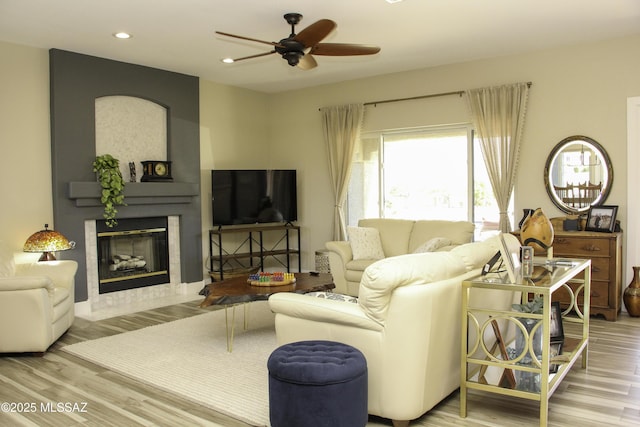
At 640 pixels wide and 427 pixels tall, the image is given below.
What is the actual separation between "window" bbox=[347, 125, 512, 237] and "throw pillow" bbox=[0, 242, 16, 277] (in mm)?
4294

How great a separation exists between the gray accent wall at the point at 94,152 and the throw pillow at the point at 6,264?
869 mm

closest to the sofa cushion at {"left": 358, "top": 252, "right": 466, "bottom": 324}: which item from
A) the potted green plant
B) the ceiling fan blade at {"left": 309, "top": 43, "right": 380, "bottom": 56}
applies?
the ceiling fan blade at {"left": 309, "top": 43, "right": 380, "bottom": 56}

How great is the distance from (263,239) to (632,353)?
16.8 feet

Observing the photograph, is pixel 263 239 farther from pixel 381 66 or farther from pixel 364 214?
pixel 381 66

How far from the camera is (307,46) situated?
13.6 ft

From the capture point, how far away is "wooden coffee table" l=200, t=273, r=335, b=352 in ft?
13.6

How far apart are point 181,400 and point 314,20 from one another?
3288 millimetres

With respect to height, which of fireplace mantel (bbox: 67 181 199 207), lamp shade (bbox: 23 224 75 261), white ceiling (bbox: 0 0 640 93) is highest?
white ceiling (bbox: 0 0 640 93)

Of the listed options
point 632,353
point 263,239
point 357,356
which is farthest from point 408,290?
point 263,239

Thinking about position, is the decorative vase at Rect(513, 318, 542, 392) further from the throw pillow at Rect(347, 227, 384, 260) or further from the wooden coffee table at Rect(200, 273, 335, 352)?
the throw pillow at Rect(347, 227, 384, 260)

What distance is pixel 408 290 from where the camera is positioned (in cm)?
268

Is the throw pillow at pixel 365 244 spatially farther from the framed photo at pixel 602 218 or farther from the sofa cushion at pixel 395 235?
the framed photo at pixel 602 218

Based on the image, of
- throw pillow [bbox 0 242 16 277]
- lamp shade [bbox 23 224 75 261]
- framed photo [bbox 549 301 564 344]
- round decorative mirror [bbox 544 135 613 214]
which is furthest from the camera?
round decorative mirror [bbox 544 135 613 214]

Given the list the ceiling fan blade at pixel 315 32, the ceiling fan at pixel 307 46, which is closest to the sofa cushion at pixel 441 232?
the ceiling fan at pixel 307 46
